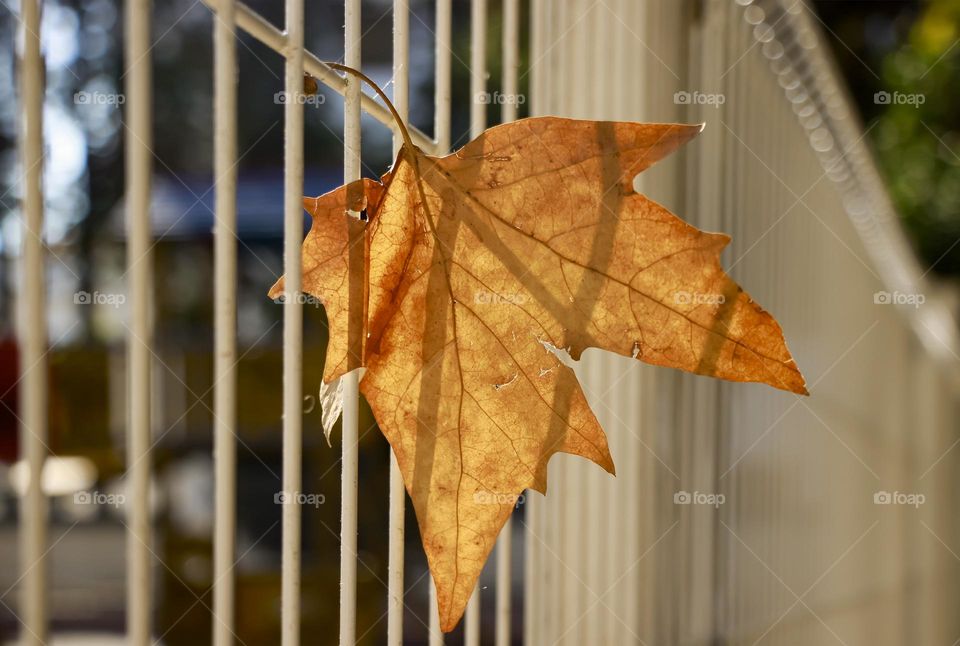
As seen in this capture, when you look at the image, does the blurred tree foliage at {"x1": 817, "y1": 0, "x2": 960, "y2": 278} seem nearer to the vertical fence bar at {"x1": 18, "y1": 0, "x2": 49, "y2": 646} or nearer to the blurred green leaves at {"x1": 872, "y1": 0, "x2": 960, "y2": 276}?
the blurred green leaves at {"x1": 872, "y1": 0, "x2": 960, "y2": 276}

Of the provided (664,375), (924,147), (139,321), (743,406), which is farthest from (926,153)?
(139,321)

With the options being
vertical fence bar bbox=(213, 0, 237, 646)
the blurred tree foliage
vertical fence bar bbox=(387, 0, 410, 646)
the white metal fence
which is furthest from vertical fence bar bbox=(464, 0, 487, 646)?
the blurred tree foliage

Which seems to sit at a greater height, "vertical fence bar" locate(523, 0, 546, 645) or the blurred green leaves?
the blurred green leaves

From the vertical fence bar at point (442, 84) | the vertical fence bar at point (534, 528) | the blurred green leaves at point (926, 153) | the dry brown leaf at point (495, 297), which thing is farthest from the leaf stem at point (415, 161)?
the blurred green leaves at point (926, 153)

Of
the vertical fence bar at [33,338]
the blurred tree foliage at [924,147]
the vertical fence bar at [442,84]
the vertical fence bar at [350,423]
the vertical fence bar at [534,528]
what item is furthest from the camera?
the blurred tree foliage at [924,147]

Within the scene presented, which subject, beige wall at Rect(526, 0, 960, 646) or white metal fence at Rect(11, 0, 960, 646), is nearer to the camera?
white metal fence at Rect(11, 0, 960, 646)

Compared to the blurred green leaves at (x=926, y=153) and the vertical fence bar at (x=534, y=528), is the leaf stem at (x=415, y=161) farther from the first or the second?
the blurred green leaves at (x=926, y=153)
